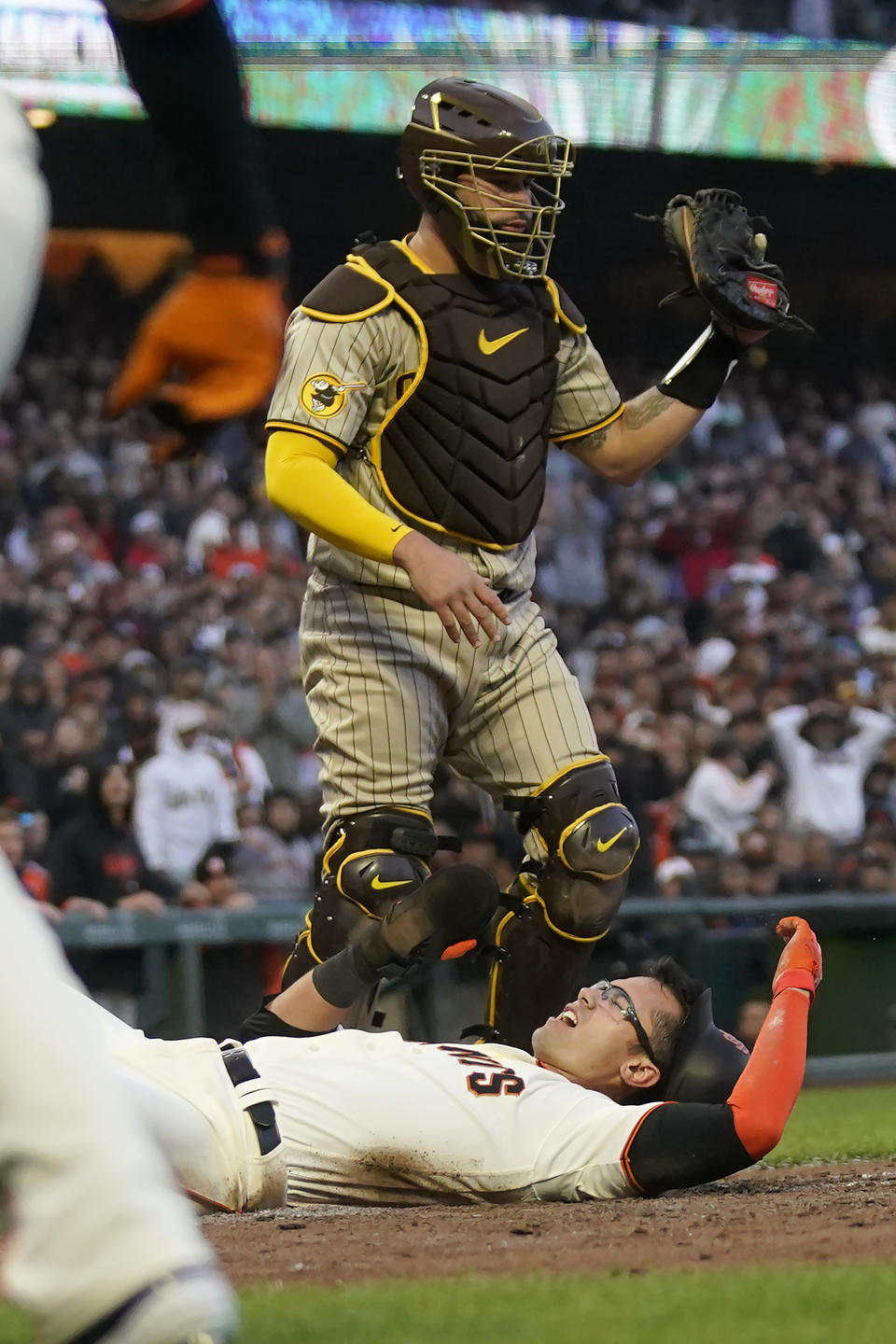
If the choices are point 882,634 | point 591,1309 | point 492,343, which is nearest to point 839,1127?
point 492,343

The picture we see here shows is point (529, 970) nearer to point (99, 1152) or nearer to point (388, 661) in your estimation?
point (388, 661)

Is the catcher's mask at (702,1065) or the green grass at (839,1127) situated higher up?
the catcher's mask at (702,1065)

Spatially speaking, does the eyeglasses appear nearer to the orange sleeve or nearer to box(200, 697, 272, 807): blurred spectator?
the orange sleeve

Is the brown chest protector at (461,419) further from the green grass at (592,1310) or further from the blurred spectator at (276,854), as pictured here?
the blurred spectator at (276,854)

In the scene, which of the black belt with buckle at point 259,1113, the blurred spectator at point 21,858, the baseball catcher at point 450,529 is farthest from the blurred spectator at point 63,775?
the black belt with buckle at point 259,1113

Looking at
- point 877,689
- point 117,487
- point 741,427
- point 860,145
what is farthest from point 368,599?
point 860,145

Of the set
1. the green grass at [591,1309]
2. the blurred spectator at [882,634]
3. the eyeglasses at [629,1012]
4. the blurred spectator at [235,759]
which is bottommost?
the blurred spectator at [882,634]
